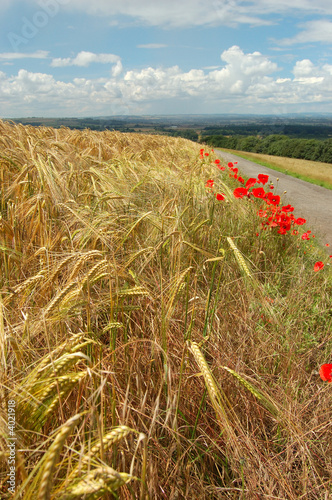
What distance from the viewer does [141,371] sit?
4.33 feet

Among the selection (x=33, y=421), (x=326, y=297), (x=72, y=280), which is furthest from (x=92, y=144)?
(x=33, y=421)

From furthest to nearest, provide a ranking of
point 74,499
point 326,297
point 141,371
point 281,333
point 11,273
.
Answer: point 326,297 → point 281,333 → point 11,273 → point 141,371 → point 74,499

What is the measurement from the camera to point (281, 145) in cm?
3731

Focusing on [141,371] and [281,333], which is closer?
[141,371]

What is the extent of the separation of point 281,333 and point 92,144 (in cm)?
489

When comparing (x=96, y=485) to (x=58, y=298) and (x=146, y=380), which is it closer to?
(x=58, y=298)

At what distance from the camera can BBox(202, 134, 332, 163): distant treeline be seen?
1275 inches

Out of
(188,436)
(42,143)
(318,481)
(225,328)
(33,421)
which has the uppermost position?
(42,143)

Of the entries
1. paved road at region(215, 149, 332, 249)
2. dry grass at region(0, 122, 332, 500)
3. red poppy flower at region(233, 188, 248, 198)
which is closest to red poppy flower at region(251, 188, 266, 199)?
red poppy flower at region(233, 188, 248, 198)

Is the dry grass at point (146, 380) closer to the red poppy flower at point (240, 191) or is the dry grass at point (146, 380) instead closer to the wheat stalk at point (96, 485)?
the wheat stalk at point (96, 485)

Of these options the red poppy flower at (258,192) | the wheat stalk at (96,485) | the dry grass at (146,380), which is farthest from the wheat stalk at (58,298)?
the red poppy flower at (258,192)

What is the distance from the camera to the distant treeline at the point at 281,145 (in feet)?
106

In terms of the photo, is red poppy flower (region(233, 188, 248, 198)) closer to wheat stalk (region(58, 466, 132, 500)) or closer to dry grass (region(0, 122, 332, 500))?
dry grass (region(0, 122, 332, 500))

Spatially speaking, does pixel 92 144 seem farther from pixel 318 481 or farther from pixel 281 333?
pixel 318 481
